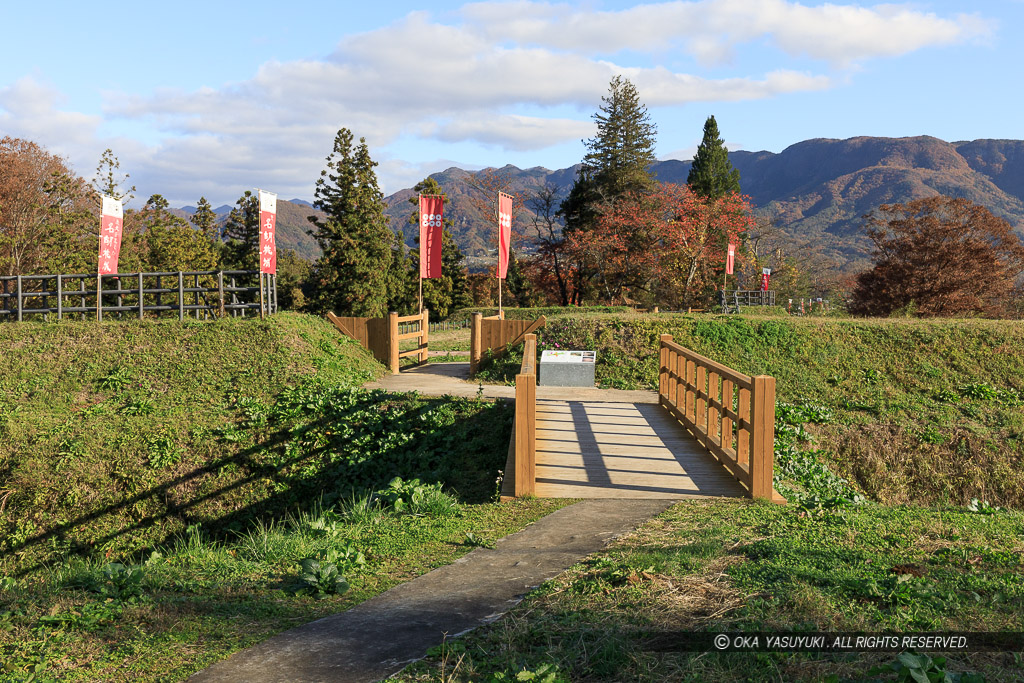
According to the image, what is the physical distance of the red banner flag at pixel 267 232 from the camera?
19.4 metres

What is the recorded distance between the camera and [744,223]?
126ft

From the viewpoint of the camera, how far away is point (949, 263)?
95.0 feet

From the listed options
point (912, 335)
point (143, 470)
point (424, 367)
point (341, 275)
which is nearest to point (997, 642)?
point (143, 470)

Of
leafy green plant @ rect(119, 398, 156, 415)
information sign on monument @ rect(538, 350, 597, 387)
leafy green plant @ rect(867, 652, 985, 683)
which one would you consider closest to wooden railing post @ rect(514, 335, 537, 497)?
leafy green plant @ rect(867, 652, 985, 683)

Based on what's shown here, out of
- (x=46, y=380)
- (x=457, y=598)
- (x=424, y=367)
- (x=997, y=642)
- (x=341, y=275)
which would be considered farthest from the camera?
(x=341, y=275)

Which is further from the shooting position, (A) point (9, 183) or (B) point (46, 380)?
(A) point (9, 183)

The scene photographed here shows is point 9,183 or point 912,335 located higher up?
point 9,183

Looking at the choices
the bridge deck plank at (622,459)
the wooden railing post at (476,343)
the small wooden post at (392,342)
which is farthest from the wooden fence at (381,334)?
the bridge deck plank at (622,459)

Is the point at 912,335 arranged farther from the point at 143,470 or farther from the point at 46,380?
the point at 46,380

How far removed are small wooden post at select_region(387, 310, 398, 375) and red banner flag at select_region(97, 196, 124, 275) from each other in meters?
8.40

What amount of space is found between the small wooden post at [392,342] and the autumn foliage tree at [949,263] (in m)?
20.6

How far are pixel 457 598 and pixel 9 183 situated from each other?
35.0 metres

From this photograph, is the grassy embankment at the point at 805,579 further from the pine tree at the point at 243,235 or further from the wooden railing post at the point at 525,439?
the pine tree at the point at 243,235

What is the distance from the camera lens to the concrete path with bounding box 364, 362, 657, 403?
1428 cm
